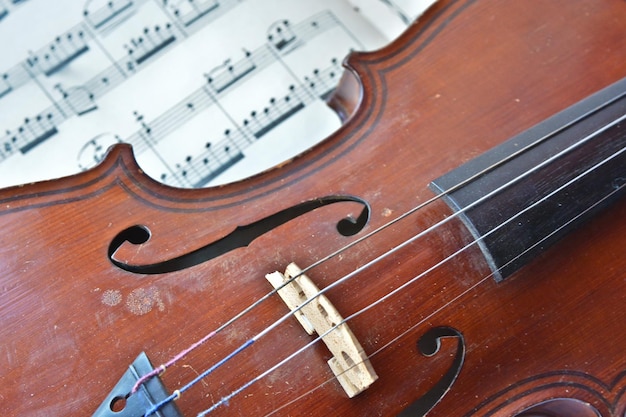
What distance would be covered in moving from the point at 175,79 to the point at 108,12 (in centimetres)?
26

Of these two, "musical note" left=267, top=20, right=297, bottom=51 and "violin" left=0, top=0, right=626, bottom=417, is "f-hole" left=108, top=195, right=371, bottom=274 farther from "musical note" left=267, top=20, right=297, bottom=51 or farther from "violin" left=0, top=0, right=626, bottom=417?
"musical note" left=267, top=20, right=297, bottom=51

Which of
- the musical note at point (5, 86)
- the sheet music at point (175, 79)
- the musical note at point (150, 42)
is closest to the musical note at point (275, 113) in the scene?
the sheet music at point (175, 79)

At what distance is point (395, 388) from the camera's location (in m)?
1.17

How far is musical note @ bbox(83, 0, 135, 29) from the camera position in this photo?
1.83 metres

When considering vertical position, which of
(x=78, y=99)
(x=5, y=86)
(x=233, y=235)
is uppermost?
(x=5, y=86)

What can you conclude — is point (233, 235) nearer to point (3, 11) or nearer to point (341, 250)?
point (341, 250)

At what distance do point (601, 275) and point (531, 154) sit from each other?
26 centimetres

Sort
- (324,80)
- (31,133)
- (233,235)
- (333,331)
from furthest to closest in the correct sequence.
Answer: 1. (324,80)
2. (31,133)
3. (233,235)
4. (333,331)

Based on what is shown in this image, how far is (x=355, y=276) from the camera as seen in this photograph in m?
1.21

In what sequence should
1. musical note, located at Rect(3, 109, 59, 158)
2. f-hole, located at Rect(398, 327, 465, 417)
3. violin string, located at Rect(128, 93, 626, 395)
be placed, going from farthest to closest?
musical note, located at Rect(3, 109, 59, 158) → f-hole, located at Rect(398, 327, 465, 417) → violin string, located at Rect(128, 93, 626, 395)

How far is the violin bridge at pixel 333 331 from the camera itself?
1.12 m

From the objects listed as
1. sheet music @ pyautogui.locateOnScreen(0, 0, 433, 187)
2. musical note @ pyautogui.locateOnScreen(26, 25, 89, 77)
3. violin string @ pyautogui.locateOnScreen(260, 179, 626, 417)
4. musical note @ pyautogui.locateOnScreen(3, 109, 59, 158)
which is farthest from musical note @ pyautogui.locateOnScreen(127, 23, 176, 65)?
violin string @ pyautogui.locateOnScreen(260, 179, 626, 417)

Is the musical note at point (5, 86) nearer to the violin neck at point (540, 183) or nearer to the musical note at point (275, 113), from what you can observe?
the musical note at point (275, 113)

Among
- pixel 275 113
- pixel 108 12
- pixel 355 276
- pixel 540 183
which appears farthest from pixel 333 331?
pixel 108 12
